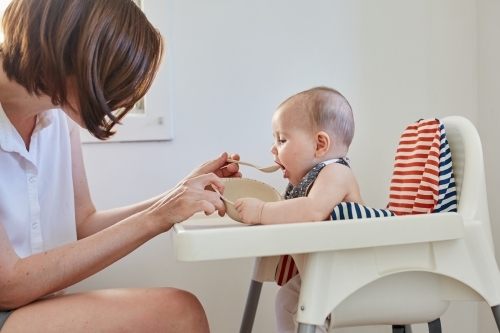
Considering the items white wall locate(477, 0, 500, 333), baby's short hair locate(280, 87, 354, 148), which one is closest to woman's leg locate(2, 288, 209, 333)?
baby's short hair locate(280, 87, 354, 148)

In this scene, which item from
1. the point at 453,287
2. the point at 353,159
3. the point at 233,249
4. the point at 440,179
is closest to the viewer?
the point at 233,249

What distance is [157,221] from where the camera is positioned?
32.3 inches

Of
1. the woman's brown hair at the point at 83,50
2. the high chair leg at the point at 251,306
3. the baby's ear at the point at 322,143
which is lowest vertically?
the high chair leg at the point at 251,306

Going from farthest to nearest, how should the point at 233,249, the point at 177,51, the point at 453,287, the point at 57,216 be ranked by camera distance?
the point at 177,51
the point at 57,216
the point at 453,287
the point at 233,249

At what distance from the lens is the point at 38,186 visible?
1.00m

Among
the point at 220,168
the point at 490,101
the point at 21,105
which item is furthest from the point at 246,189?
the point at 490,101

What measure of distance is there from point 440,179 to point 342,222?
0.30 metres

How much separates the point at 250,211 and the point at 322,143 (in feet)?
0.67

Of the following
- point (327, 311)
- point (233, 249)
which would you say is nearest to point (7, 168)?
point (233, 249)

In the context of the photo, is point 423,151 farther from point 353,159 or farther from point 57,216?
point 57,216

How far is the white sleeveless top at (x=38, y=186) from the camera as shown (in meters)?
0.90

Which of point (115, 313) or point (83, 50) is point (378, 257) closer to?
Answer: point (115, 313)

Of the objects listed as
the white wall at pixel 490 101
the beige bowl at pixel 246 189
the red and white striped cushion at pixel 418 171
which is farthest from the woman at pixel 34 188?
the white wall at pixel 490 101

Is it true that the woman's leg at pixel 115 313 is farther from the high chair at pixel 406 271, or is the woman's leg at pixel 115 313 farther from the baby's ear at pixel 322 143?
the baby's ear at pixel 322 143
